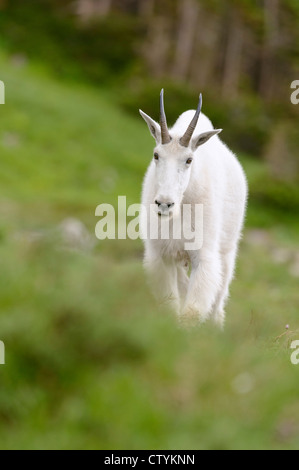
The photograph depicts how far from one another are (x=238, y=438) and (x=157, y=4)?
41772 millimetres

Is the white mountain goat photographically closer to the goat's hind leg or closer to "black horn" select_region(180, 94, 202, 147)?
"black horn" select_region(180, 94, 202, 147)

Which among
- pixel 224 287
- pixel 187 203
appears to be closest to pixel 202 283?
pixel 187 203

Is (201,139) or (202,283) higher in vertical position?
(201,139)

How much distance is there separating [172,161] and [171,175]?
0.54 feet

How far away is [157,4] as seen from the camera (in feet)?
146

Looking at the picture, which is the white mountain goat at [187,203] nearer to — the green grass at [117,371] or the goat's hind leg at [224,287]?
the goat's hind leg at [224,287]

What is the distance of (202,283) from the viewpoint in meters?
7.92

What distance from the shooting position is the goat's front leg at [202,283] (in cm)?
789

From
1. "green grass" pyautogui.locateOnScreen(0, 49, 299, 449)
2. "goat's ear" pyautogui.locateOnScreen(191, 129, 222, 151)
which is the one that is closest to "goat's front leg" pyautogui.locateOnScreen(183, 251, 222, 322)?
"green grass" pyautogui.locateOnScreen(0, 49, 299, 449)

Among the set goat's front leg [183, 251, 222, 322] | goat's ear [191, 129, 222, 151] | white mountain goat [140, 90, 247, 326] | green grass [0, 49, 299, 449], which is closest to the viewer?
green grass [0, 49, 299, 449]

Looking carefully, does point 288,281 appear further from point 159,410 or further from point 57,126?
point 57,126

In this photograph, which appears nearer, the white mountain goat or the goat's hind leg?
the white mountain goat

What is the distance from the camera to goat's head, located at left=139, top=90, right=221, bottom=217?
7391 millimetres

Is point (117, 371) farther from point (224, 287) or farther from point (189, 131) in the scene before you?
point (224, 287)
